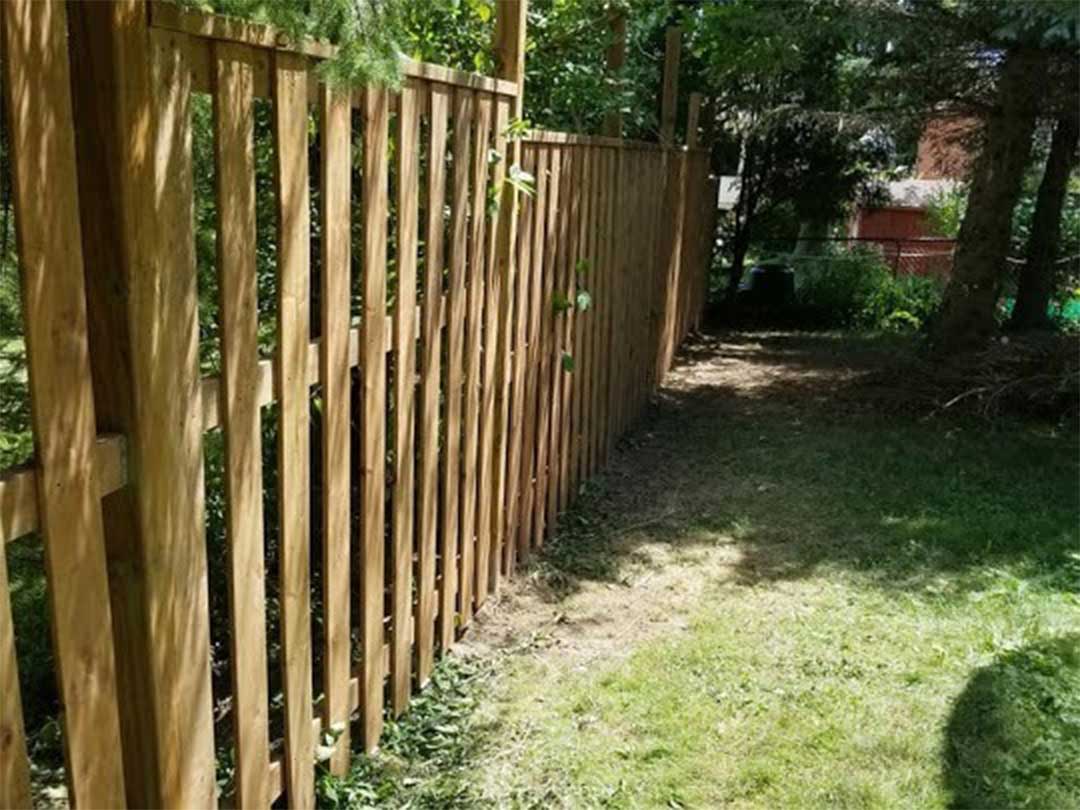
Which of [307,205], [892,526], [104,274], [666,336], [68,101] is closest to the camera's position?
[68,101]

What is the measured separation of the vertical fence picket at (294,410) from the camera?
6.78 feet

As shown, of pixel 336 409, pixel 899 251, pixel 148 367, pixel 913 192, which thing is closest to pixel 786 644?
pixel 336 409

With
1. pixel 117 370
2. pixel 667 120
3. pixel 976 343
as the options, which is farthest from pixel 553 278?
pixel 976 343

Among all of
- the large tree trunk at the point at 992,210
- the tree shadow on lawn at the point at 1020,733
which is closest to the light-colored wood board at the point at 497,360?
the tree shadow on lawn at the point at 1020,733

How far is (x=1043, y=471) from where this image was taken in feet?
18.9

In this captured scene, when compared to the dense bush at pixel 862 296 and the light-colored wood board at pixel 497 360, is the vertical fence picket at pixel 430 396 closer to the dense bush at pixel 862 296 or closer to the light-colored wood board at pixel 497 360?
the light-colored wood board at pixel 497 360

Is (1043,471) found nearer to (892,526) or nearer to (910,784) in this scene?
(892,526)

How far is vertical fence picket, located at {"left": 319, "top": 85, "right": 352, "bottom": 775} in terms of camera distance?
2.29 metres

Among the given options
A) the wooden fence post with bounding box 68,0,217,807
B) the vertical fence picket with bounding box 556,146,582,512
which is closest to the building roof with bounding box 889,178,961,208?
the vertical fence picket with bounding box 556,146,582,512

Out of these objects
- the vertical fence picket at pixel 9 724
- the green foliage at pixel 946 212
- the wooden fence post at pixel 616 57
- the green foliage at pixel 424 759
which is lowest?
the green foliage at pixel 424 759

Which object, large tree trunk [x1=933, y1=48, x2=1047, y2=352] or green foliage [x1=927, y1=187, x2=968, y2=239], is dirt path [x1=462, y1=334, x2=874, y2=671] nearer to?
large tree trunk [x1=933, y1=48, x2=1047, y2=352]

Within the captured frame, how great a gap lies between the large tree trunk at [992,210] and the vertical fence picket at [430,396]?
624cm

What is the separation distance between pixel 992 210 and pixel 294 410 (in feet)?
23.9

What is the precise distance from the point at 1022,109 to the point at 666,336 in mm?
3268
